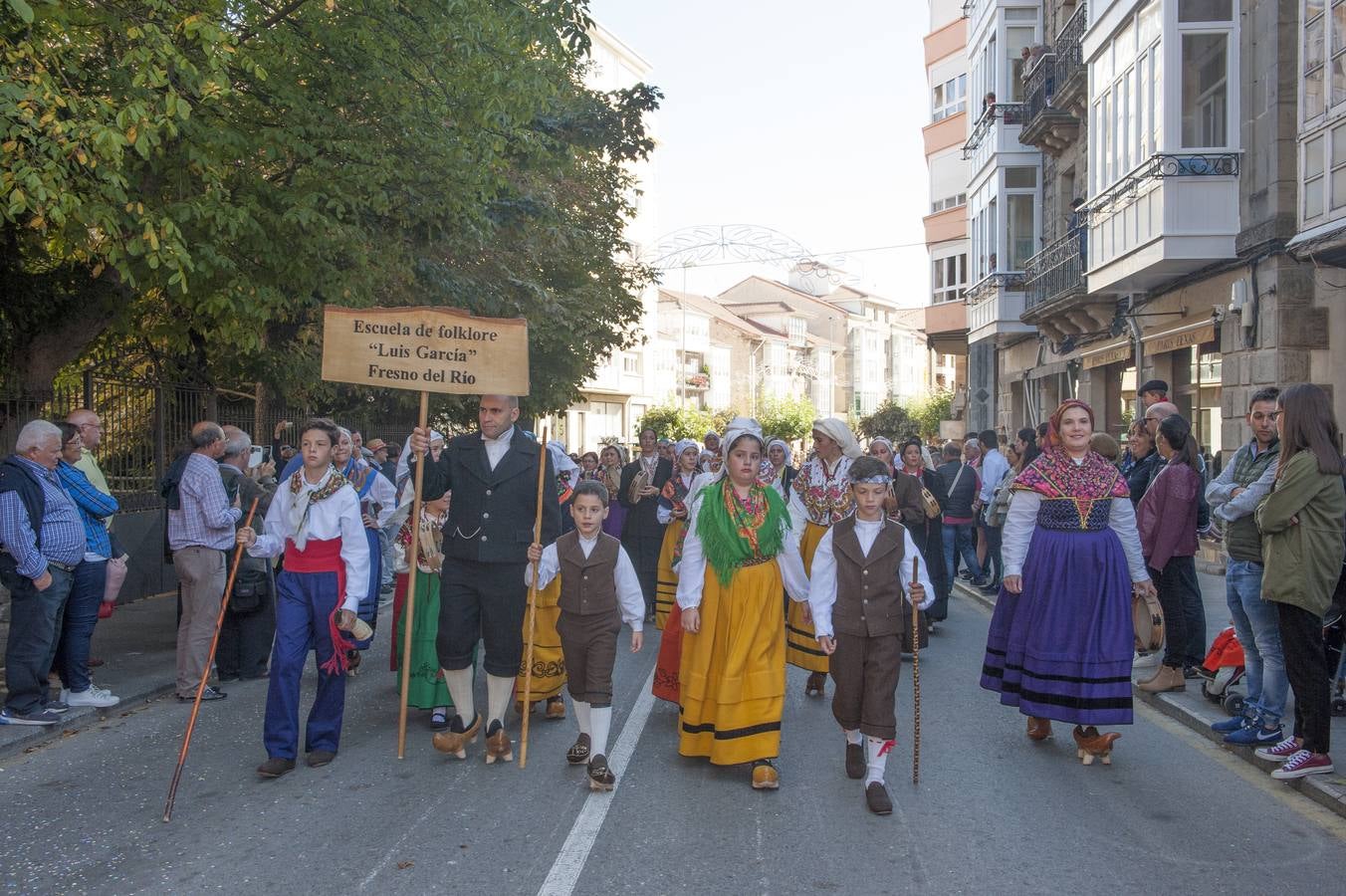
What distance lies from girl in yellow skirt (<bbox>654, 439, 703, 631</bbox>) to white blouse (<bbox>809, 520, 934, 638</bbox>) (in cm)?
169

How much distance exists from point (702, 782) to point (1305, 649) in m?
3.20

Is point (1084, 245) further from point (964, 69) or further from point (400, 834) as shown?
point (964, 69)

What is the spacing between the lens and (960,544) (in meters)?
14.1

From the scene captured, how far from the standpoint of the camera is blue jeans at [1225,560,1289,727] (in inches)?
253

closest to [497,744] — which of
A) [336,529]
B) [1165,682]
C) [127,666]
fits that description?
[336,529]

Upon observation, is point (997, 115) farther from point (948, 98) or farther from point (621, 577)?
point (621, 577)

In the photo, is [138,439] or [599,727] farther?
[138,439]

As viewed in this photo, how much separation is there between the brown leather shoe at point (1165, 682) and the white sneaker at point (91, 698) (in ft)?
24.0

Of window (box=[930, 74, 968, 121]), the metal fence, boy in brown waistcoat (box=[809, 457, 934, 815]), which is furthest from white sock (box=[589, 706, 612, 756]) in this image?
window (box=[930, 74, 968, 121])

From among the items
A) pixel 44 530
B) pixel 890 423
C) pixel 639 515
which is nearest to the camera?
pixel 44 530

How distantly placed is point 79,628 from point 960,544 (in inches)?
386

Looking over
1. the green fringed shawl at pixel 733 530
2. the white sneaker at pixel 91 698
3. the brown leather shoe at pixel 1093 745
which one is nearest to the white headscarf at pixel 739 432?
the green fringed shawl at pixel 733 530

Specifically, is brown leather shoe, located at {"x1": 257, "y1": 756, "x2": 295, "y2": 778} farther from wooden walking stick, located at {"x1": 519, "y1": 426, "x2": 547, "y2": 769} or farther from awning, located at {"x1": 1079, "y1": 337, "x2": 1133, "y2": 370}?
awning, located at {"x1": 1079, "y1": 337, "x2": 1133, "y2": 370}

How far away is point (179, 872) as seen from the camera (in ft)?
15.5
